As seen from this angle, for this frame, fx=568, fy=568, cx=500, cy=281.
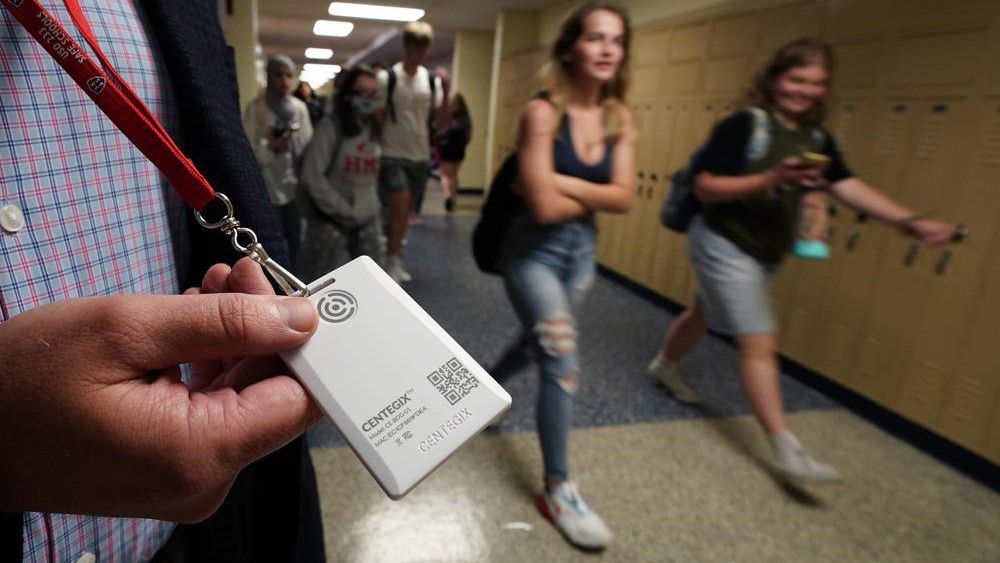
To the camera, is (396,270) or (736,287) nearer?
(736,287)

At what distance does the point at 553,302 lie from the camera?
63.0 inches

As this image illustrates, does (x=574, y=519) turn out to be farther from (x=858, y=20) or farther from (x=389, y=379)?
(x=858, y=20)

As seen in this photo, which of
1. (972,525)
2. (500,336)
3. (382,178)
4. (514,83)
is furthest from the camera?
(514,83)

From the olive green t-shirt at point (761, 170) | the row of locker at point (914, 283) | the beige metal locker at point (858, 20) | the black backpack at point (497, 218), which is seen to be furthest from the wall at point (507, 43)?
the black backpack at point (497, 218)

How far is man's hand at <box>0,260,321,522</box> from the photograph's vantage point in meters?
0.32

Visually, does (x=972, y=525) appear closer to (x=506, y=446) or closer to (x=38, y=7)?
(x=506, y=446)

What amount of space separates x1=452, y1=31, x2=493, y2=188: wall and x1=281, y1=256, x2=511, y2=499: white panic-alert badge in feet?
27.6

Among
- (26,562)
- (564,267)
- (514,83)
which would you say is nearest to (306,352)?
(26,562)

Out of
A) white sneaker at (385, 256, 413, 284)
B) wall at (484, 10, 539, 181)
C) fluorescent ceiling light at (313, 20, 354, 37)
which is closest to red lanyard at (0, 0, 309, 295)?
white sneaker at (385, 256, 413, 284)

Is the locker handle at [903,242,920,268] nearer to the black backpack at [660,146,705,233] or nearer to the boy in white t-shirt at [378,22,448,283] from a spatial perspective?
the black backpack at [660,146,705,233]

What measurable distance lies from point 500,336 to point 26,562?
277 centimetres

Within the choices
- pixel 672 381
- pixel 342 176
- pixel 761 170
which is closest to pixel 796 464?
pixel 672 381

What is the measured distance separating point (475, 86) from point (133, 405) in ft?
30.6

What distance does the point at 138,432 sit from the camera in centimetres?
34
